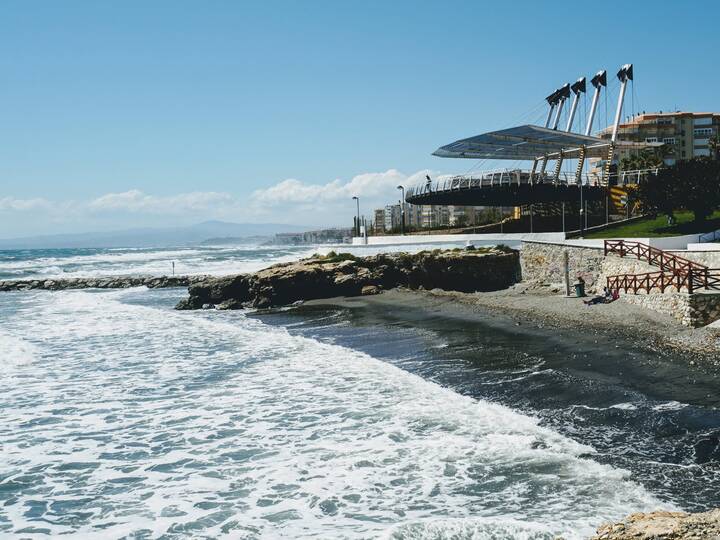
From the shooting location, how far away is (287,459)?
10.6 meters

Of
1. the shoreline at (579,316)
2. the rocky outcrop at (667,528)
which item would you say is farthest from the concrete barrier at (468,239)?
the rocky outcrop at (667,528)

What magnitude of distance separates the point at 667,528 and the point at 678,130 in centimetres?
10375

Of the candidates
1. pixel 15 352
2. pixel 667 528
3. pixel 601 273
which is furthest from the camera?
pixel 601 273

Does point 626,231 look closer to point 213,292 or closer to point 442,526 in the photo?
point 213,292

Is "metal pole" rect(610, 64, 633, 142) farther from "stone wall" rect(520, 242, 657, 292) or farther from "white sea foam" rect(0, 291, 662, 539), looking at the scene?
"white sea foam" rect(0, 291, 662, 539)

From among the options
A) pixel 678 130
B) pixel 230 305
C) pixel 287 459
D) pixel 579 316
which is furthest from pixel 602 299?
pixel 678 130

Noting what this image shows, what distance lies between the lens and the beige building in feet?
306

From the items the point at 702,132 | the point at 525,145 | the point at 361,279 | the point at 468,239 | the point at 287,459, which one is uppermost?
the point at 702,132

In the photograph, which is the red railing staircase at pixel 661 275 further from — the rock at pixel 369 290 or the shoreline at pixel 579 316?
the rock at pixel 369 290

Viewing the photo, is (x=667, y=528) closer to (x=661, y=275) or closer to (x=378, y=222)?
(x=661, y=275)

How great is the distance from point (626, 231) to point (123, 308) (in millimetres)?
29597

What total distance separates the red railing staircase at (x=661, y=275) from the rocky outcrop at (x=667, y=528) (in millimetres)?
16184

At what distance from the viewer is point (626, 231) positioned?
1460 inches

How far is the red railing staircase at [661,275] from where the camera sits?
2042cm
